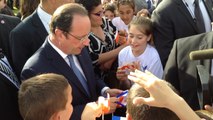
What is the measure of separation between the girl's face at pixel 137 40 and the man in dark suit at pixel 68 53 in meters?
0.87

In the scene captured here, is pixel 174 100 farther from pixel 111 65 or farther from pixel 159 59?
pixel 111 65

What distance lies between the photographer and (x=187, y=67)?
8.70 feet

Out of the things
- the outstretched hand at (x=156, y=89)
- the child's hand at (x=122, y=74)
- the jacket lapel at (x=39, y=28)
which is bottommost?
the child's hand at (x=122, y=74)

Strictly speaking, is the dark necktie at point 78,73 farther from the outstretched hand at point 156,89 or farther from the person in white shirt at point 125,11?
the person in white shirt at point 125,11

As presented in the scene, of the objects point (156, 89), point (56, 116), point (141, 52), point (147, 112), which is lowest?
point (141, 52)

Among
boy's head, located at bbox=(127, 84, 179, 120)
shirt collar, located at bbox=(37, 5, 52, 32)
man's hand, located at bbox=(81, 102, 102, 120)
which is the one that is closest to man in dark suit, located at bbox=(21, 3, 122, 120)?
man's hand, located at bbox=(81, 102, 102, 120)

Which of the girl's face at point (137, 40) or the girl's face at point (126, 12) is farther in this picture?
the girl's face at point (126, 12)

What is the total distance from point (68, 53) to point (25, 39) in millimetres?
662

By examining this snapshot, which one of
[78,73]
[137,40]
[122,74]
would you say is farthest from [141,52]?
[78,73]

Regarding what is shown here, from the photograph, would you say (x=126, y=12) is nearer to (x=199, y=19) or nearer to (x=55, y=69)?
(x=199, y=19)

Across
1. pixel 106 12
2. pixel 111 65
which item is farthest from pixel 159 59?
pixel 106 12

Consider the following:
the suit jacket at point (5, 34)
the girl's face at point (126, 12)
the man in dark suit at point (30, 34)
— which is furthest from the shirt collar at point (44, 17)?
the girl's face at point (126, 12)

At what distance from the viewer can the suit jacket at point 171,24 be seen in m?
3.51

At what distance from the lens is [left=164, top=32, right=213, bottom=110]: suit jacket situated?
2619mm
